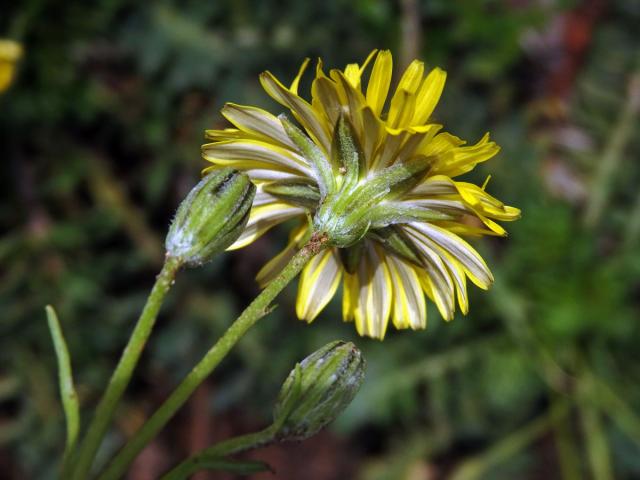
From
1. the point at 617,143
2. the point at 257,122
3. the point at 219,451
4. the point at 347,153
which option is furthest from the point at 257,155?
the point at 617,143

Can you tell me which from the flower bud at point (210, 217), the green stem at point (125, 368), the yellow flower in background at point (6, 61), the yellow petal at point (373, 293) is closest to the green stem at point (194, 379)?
the green stem at point (125, 368)

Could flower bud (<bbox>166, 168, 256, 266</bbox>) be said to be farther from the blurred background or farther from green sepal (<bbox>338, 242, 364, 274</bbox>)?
the blurred background

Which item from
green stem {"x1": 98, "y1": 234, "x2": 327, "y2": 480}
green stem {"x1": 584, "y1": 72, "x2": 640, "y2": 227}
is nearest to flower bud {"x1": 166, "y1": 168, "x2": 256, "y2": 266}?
green stem {"x1": 98, "y1": 234, "x2": 327, "y2": 480}

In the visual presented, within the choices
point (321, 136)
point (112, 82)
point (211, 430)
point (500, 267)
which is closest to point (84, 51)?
point (112, 82)

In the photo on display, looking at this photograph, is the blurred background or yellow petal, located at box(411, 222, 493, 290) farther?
the blurred background

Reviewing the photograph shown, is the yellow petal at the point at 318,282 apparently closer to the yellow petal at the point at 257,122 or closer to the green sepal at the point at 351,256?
the green sepal at the point at 351,256

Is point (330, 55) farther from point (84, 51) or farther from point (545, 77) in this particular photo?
point (545, 77)
